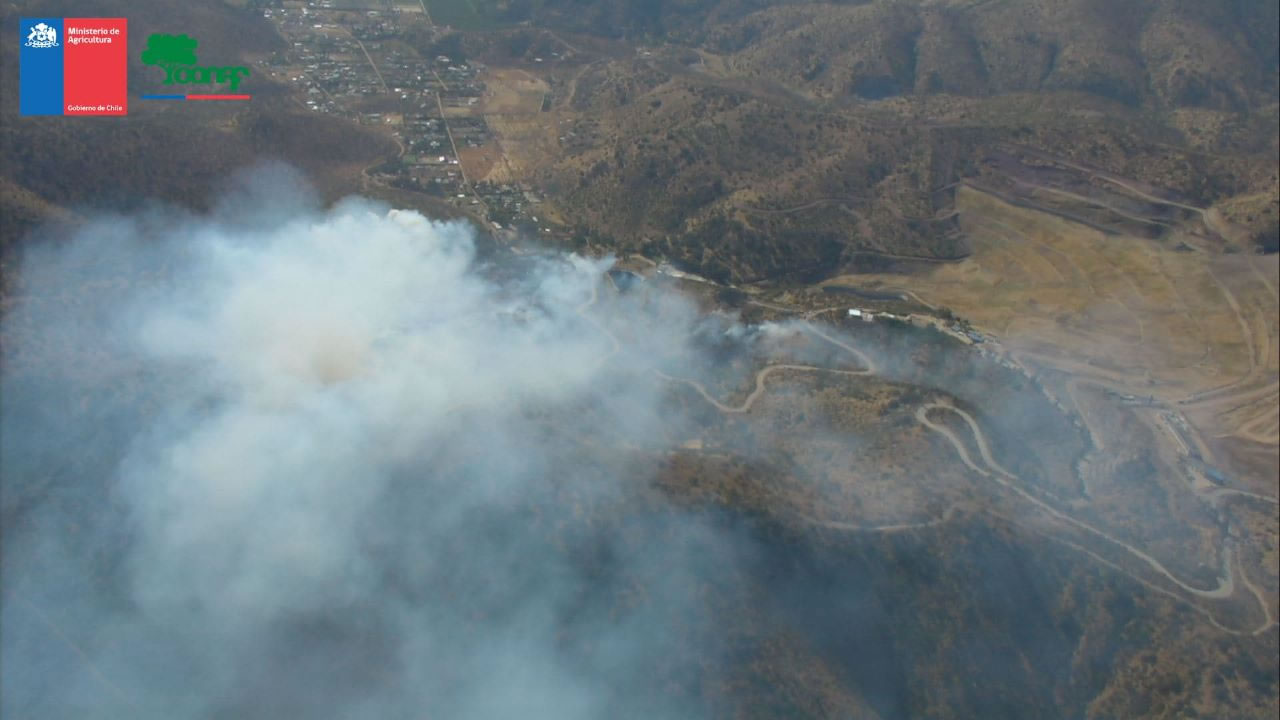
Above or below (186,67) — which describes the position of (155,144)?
above

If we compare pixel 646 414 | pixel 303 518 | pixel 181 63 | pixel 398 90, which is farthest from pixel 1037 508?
pixel 181 63

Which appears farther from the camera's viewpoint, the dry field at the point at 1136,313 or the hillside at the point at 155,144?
the dry field at the point at 1136,313

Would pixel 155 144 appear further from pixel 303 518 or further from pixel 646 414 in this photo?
pixel 646 414

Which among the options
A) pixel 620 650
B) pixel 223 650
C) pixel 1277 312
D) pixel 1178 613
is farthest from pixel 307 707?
pixel 1277 312

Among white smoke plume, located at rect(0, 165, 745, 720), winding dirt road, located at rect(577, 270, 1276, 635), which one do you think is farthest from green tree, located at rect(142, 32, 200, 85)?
winding dirt road, located at rect(577, 270, 1276, 635)

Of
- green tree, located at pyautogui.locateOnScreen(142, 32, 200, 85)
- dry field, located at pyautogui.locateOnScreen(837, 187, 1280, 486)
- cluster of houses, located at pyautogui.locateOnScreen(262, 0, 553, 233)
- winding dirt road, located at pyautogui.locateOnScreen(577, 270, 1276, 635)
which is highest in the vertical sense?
dry field, located at pyautogui.locateOnScreen(837, 187, 1280, 486)

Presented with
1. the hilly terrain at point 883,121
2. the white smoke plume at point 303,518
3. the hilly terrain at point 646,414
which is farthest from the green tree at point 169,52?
the white smoke plume at point 303,518

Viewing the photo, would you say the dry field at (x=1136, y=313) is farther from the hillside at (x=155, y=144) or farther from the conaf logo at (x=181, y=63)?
the conaf logo at (x=181, y=63)

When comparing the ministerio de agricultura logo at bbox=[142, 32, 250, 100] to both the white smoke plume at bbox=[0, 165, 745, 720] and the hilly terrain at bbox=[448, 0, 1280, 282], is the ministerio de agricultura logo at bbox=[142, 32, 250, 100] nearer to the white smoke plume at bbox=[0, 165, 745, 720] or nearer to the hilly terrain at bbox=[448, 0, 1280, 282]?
the hilly terrain at bbox=[448, 0, 1280, 282]

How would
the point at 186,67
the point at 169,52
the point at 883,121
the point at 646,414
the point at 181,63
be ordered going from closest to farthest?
the point at 646,414
the point at 181,63
the point at 186,67
the point at 169,52
the point at 883,121
